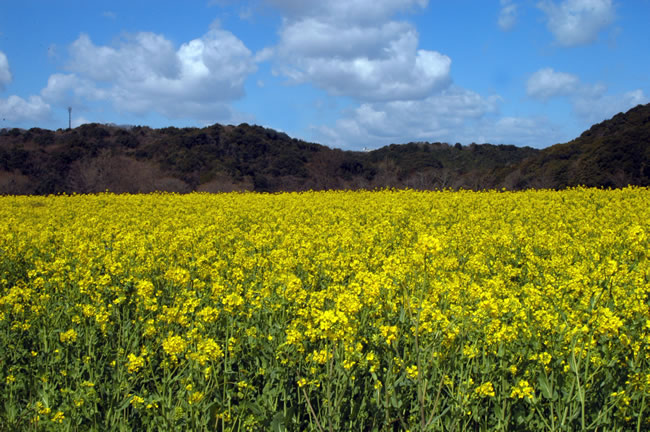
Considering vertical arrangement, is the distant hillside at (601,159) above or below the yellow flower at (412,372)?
above

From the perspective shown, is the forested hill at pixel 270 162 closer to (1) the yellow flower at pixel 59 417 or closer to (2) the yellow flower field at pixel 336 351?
(2) the yellow flower field at pixel 336 351

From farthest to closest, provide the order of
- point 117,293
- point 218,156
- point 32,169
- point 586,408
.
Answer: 1. point 218,156
2. point 32,169
3. point 117,293
4. point 586,408

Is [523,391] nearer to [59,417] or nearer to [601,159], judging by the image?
[59,417]

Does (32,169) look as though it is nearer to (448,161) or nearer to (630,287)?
(448,161)

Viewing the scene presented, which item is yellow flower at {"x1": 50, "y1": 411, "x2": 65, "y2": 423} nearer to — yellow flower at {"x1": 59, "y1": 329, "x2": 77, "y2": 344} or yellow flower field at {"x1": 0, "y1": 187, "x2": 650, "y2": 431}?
yellow flower field at {"x1": 0, "y1": 187, "x2": 650, "y2": 431}

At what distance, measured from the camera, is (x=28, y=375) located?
13.8 feet

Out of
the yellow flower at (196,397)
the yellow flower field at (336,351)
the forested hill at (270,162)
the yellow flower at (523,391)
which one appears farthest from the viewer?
the forested hill at (270,162)

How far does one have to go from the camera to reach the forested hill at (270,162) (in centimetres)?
3209

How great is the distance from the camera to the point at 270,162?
45.2 meters

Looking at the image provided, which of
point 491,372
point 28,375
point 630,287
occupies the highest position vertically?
point 630,287

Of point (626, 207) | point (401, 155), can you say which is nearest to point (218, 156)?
point (401, 155)

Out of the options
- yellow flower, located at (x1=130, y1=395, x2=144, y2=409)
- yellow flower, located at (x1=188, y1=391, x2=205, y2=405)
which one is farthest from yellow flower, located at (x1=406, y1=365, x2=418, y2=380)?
yellow flower, located at (x1=130, y1=395, x2=144, y2=409)

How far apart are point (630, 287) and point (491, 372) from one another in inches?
92.5

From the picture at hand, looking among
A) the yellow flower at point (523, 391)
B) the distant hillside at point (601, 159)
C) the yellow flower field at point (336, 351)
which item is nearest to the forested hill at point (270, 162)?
the distant hillside at point (601, 159)
